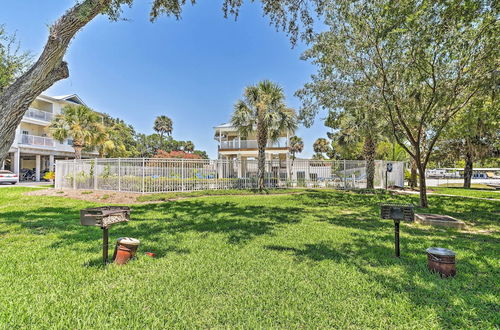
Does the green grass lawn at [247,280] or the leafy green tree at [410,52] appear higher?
the leafy green tree at [410,52]

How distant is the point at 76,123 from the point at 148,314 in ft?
69.6

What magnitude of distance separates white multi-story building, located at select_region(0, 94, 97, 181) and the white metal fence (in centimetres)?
1276

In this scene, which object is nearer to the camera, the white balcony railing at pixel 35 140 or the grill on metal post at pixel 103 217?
the grill on metal post at pixel 103 217

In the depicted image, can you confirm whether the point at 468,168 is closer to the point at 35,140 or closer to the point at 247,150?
the point at 247,150

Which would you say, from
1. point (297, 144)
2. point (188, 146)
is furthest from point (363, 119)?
→ point (188, 146)

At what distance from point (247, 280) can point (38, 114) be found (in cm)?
3360

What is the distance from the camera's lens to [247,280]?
132 inches

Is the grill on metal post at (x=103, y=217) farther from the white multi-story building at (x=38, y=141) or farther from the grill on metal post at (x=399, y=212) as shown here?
the white multi-story building at (x=38, y=141)

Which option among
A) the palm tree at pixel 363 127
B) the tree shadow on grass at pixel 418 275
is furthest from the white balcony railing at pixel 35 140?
the tree shadow on grass at pixel 418 275

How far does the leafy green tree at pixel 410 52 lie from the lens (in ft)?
22.8

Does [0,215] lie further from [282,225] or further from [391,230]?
[391,230]

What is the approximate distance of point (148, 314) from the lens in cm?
257

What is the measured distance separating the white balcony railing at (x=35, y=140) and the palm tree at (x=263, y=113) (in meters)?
22.0

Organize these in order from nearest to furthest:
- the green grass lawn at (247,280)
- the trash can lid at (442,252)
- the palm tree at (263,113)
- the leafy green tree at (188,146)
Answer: the green grass lawn at (247,280) < the trash can lid at (442,252) < the palm tree at (263,113) < the leafy green tree at (188,146)
